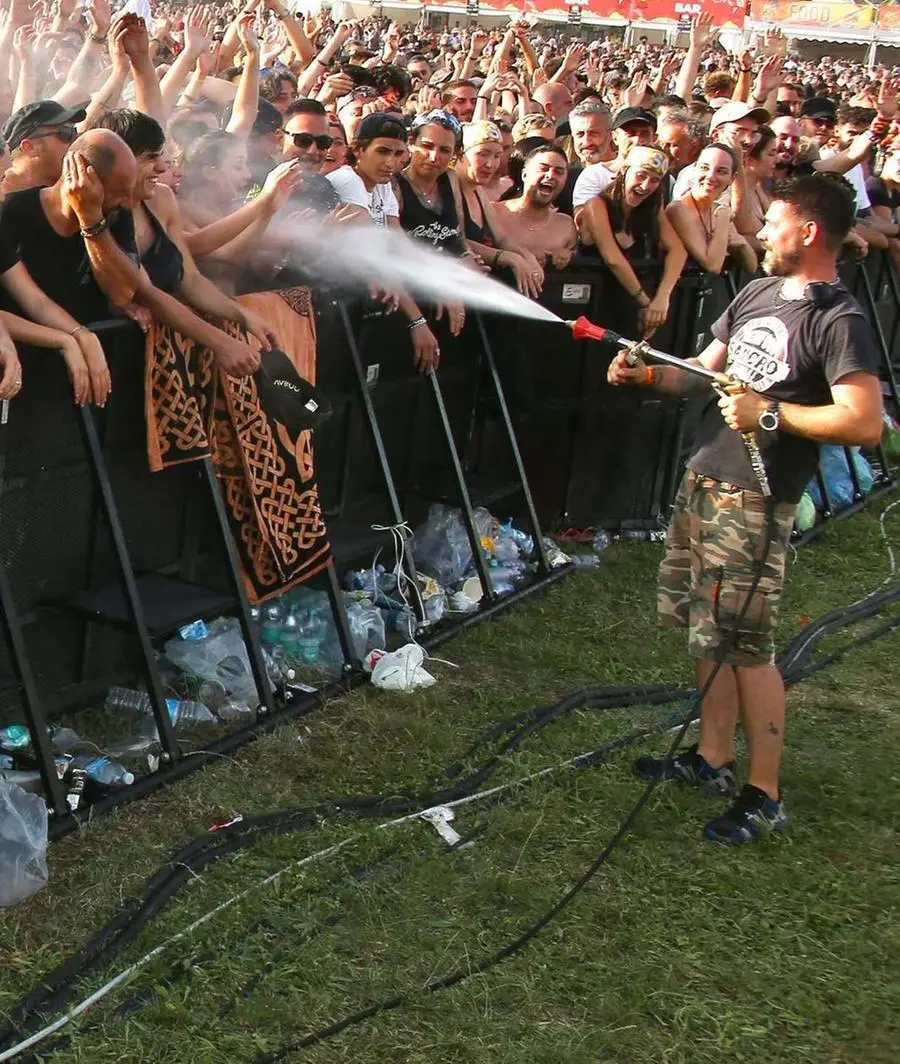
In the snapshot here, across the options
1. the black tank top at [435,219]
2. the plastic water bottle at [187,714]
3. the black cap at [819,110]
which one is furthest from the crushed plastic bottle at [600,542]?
the black cap at [819,110]

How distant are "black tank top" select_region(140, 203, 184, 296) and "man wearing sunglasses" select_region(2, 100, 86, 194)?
38cm

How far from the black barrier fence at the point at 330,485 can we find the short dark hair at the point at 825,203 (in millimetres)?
2135

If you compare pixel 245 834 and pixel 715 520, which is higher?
pixel 715 520

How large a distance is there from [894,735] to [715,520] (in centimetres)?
164

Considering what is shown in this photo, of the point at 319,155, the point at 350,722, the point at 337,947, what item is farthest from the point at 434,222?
the point at 337,947

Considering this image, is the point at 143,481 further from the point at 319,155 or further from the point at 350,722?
the point at 319,155

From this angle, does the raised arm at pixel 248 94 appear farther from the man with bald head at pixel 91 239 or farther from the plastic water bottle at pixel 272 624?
the plastic water bottle at pixel 272 624

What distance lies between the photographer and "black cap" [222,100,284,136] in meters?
6.45

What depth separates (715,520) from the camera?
4398mm

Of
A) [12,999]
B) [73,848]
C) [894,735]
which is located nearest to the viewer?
[12,999]

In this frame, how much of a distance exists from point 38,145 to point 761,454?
2710 millimetres

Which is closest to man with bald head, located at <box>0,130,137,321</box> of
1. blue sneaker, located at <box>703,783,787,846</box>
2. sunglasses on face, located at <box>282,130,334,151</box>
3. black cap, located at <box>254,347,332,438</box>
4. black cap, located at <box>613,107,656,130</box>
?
black cap, located at <box>254,347,332,438</box>

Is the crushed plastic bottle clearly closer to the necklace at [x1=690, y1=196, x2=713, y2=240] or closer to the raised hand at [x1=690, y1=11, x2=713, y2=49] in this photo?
the necklace at [x1=690, y1=196, x2=713, y2=240]

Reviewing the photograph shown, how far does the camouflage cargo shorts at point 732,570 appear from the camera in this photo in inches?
171
